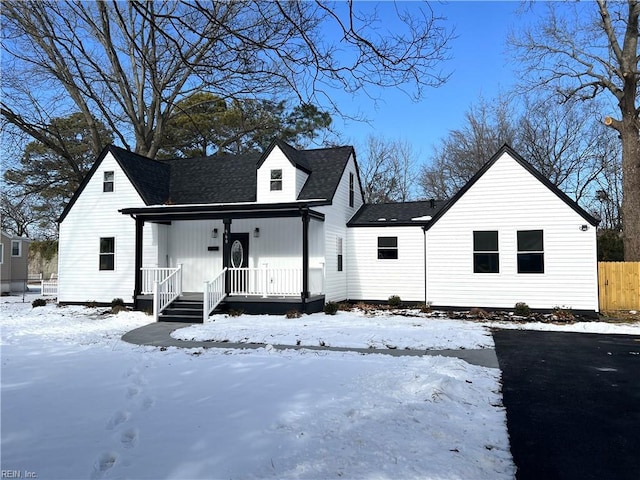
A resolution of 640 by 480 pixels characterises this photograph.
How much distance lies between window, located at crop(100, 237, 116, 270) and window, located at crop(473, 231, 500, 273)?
506 inches

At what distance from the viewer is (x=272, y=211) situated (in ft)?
46.5

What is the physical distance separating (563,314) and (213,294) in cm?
1032

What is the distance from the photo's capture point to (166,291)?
14.2m

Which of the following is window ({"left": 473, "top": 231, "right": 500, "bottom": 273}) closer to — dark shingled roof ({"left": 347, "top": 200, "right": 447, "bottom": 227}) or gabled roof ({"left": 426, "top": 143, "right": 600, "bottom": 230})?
gabled roof ({"left": 426, "top": 143, "right": 600, "bottom": 230})

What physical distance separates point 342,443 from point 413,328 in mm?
7306

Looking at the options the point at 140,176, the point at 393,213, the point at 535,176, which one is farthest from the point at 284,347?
the point at 140,176

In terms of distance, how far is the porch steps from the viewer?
13.3 meters

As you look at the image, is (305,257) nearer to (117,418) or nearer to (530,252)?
(530,252)

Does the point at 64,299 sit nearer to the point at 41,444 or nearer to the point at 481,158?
the point at 41,444

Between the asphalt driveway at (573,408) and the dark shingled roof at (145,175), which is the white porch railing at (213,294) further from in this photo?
the asphalt driveway at (573,408)

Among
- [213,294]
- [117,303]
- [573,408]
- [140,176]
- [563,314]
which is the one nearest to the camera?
[573,408]

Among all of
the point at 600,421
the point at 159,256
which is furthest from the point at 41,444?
the point at 159,256

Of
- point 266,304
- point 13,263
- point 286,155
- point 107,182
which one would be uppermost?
point 286,155

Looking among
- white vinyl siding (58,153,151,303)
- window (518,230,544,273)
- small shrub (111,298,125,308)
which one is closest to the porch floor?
small shrub (111,298,125,308)
